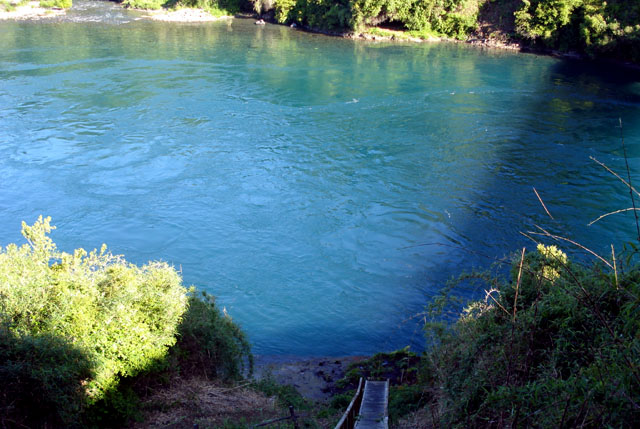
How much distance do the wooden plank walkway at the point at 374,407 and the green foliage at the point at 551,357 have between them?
4.72 feet

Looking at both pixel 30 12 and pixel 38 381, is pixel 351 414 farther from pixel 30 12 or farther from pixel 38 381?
pixel 30 12

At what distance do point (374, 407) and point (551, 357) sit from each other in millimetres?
4516

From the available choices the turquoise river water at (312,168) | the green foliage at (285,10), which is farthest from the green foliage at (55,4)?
the green foliage at (285,10)

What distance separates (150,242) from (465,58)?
120 feet

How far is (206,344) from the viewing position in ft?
36.8

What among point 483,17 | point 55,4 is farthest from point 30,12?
point 483,17

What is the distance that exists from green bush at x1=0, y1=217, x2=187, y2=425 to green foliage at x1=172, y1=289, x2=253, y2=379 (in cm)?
48

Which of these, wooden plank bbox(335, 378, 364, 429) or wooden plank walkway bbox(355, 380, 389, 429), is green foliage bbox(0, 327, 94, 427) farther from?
wooden plank walkway bbox(355, 380, 389, 429)

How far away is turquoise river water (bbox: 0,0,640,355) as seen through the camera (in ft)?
58.5

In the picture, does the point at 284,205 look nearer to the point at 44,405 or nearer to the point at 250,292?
the point at 250,292

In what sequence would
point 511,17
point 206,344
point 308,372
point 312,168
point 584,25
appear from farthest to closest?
point 511,17 → point 584,25 → point 312,168 → point 308,372 → point 206,344

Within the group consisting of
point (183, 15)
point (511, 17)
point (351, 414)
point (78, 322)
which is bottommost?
point (351, 414)

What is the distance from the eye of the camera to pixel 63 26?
53.9m

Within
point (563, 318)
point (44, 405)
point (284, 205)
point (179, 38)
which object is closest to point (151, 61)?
point (179, 38)
